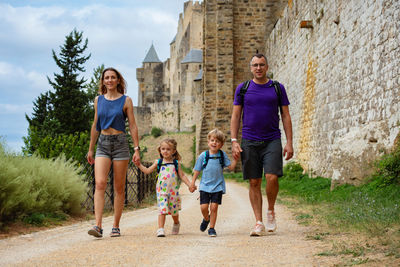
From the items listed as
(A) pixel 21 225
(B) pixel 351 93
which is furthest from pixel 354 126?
(A) pixel 21 225

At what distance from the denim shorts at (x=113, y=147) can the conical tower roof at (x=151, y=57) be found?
75640 mm

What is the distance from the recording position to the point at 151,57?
A: 80562mm

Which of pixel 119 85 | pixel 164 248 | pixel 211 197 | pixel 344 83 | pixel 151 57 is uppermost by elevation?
pixel 151 57

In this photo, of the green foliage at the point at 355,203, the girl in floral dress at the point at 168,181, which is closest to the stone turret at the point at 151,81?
the green foliage at the point at 355,203

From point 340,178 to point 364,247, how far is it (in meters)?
5.34

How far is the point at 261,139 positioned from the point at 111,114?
164 cm

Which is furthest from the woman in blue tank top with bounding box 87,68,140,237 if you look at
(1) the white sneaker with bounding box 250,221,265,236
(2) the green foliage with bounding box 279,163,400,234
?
(2) the green foliage with bounding box 279,163,400,234

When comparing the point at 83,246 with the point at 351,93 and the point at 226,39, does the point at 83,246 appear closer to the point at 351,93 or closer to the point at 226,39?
the point at 351,93

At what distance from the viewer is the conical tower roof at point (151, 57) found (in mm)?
79938

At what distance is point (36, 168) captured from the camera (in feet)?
24.7

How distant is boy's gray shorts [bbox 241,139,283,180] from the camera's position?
207 inches

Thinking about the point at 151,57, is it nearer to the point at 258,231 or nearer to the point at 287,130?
the point at 287,130

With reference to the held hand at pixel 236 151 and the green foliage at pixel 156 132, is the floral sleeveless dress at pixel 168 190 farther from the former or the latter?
the green foliage at pixel 156 132

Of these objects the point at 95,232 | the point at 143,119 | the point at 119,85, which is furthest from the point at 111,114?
the point at 143,119
